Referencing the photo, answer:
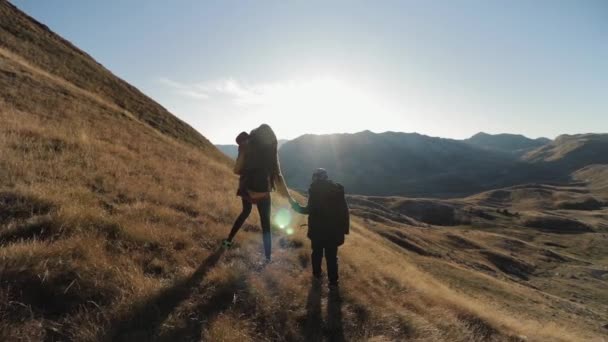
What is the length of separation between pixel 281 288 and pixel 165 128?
31710 millimetres

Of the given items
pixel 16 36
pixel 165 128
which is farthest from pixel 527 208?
pixel 16 36

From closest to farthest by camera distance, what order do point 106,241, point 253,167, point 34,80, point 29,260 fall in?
point 29,260
point 106,241
point 253,167
point 34,80

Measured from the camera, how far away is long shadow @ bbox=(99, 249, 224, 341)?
16.0 ft

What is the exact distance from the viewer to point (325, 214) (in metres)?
8.40

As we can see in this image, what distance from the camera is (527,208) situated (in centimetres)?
15338

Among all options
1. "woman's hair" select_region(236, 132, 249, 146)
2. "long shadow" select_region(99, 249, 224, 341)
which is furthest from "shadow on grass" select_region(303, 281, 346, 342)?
"woman's hair" select_region(236, 132, 249, 146)

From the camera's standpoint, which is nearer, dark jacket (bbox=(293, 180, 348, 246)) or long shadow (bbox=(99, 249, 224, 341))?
long shadow (bbox=(99, 249, 224, 341))

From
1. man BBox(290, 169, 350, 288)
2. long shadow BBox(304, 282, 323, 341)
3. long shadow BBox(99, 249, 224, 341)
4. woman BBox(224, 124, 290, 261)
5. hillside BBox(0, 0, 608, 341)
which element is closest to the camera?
long shadow BBox(99, 249, 224, 341)

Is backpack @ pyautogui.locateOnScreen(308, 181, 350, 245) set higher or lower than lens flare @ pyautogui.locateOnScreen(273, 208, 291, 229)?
higher

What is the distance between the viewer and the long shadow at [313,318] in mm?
6382

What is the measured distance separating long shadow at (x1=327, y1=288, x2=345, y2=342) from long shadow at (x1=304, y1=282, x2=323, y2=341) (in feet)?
0.59

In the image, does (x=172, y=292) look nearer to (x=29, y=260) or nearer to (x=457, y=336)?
(x=29, y=260)

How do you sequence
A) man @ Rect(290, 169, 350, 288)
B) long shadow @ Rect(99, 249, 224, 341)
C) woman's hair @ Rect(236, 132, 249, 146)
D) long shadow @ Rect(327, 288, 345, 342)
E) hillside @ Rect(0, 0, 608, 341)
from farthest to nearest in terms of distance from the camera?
1. man @ Rect(290, 169, 350, 288)
2. woman's hair @ Rect(236, 132, 249, 146)
3. long shadow @ Rect(327, 288, 345, 342)
4. hillside @ Rect(0, 0, 608, 341)
5. long shadow @ Rect(99, 249, 224, 341)

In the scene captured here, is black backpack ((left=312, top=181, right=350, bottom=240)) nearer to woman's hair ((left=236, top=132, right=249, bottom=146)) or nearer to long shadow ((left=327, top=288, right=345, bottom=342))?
long shadow ((left=327, top=288, right=345, bottom=342))
